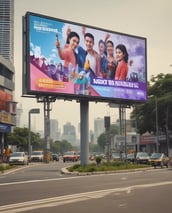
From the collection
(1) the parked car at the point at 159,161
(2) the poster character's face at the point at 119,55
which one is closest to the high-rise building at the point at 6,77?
(1) the parked car at the point at 159,161

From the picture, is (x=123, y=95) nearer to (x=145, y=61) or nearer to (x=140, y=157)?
(x=145, y=61)

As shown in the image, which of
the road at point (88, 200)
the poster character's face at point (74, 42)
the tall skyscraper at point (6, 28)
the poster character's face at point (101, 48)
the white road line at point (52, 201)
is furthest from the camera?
the tall skyscraper at point (6, 28)

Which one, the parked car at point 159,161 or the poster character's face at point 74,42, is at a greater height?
the poster character's face at point 74,42

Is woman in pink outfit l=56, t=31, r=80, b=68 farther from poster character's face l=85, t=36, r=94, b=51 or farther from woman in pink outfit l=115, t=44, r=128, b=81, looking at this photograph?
woman in pink outfit l=115, t=44, r=128, b=81

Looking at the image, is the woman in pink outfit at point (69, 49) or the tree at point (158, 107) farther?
the tree at point (158, 107)

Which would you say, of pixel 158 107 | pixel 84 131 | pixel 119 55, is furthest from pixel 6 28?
pixel 84 131

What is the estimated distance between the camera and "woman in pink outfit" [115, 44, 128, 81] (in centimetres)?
3919

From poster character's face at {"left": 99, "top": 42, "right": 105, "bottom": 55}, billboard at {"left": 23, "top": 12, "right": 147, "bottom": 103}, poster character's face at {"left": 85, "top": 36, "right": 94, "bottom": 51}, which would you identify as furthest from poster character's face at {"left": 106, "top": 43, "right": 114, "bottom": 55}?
poster character's face at {"left": 85, "top": 36, "right": 94, "bottom": 51}

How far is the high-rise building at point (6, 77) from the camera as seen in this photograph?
73500mm

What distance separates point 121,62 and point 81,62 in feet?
14.2

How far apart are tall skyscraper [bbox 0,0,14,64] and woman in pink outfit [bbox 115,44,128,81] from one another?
96221 mm

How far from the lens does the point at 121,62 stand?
39.6 meters

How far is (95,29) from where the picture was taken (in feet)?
126

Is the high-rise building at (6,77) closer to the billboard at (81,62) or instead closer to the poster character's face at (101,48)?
the billboard at (81,62)
